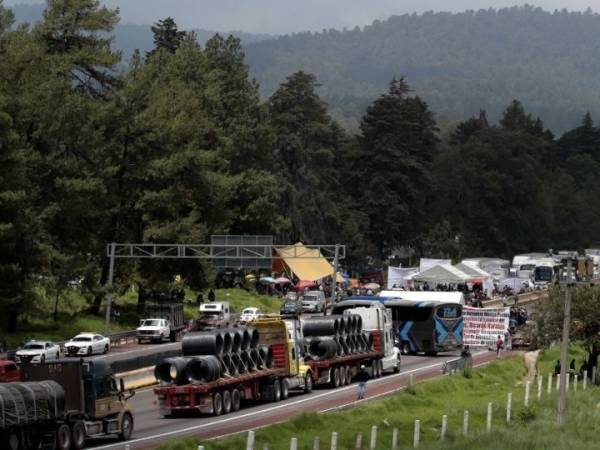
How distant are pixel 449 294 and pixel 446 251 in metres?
89.1

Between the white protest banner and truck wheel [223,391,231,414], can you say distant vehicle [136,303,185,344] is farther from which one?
truck wheel [223,391,231,414]

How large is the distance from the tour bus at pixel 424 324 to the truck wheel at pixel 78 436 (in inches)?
1577

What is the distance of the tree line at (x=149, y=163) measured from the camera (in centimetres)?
7662

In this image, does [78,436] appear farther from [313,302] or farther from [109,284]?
[313,302]

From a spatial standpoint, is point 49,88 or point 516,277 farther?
point 516,277

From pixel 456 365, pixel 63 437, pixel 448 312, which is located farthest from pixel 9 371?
pixel 448 312

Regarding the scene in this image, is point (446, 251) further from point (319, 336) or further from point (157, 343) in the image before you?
point (319, 336)

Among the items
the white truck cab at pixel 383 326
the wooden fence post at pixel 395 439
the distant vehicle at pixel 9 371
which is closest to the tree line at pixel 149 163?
the white truck cab at pixel 383 326

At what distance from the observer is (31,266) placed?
74.9 m

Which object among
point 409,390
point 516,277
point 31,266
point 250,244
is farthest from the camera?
point 516,277

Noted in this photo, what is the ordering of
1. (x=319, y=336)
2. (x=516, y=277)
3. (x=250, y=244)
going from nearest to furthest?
(x=319, y=336), (x=250, y=244), (x=516, y=277)

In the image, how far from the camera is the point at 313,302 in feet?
328

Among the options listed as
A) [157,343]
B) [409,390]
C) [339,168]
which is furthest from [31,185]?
[339,168]

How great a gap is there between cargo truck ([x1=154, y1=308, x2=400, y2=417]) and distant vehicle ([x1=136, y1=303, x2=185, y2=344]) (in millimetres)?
15580
